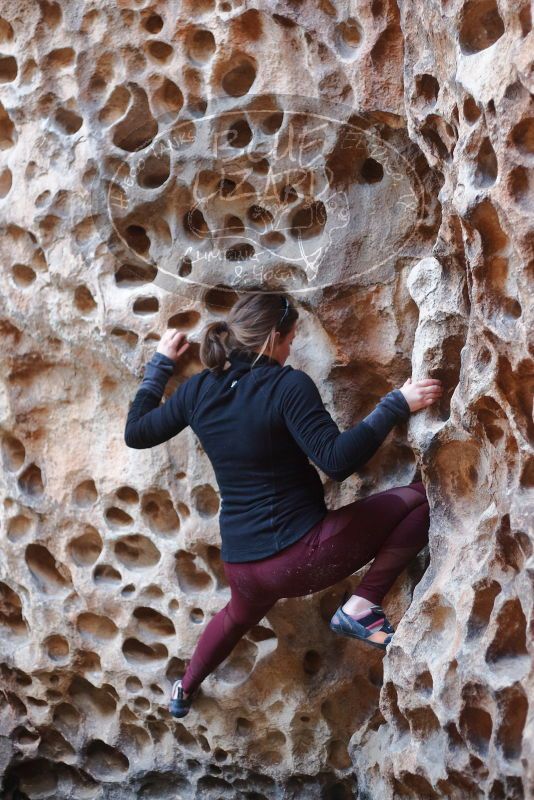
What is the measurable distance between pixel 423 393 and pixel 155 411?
0.64 metres

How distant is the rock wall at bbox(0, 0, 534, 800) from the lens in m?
2.20

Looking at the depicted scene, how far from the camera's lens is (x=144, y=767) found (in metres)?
2.93

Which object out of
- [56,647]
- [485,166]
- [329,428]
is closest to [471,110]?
[485,166]

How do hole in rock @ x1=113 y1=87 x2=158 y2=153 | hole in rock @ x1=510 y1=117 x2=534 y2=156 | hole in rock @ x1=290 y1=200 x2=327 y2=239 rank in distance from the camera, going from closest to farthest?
hole in rock @ x1=510 y1=117 x2=534 y2=156
hole in rock @ x1=290 y1=200 x2=327 y2=239
hole in rock @ x1=113 y1=87 x2=158 y2=153

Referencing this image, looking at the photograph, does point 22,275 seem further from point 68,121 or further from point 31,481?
point 31,481

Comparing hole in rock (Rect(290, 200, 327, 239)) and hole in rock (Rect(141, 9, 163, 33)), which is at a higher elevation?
hole in rock (Rect(141, 9, 163, 33))

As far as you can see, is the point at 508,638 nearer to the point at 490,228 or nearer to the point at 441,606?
the point at 441,606

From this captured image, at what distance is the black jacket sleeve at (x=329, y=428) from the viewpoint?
2.21m

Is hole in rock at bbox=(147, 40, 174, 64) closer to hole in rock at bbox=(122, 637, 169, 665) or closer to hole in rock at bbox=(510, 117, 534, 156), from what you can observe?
hole in rock at bbox=(510, 117, 534, 156)

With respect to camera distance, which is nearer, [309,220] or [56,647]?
[309,220]

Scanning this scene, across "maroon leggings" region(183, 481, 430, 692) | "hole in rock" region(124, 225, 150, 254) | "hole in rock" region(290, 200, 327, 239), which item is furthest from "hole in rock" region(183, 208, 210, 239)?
"maroon leggings" region(183, 481, 430, 692)

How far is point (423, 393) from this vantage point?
7.46 ft

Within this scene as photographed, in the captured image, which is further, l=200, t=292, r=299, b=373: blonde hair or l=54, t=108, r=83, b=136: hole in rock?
l=54, t=108, r=83, b=136: hole in rock

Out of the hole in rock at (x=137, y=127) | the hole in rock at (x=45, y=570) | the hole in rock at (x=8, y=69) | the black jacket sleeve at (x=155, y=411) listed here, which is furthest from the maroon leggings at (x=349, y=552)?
the hole in rock at (x=8, y=69)
